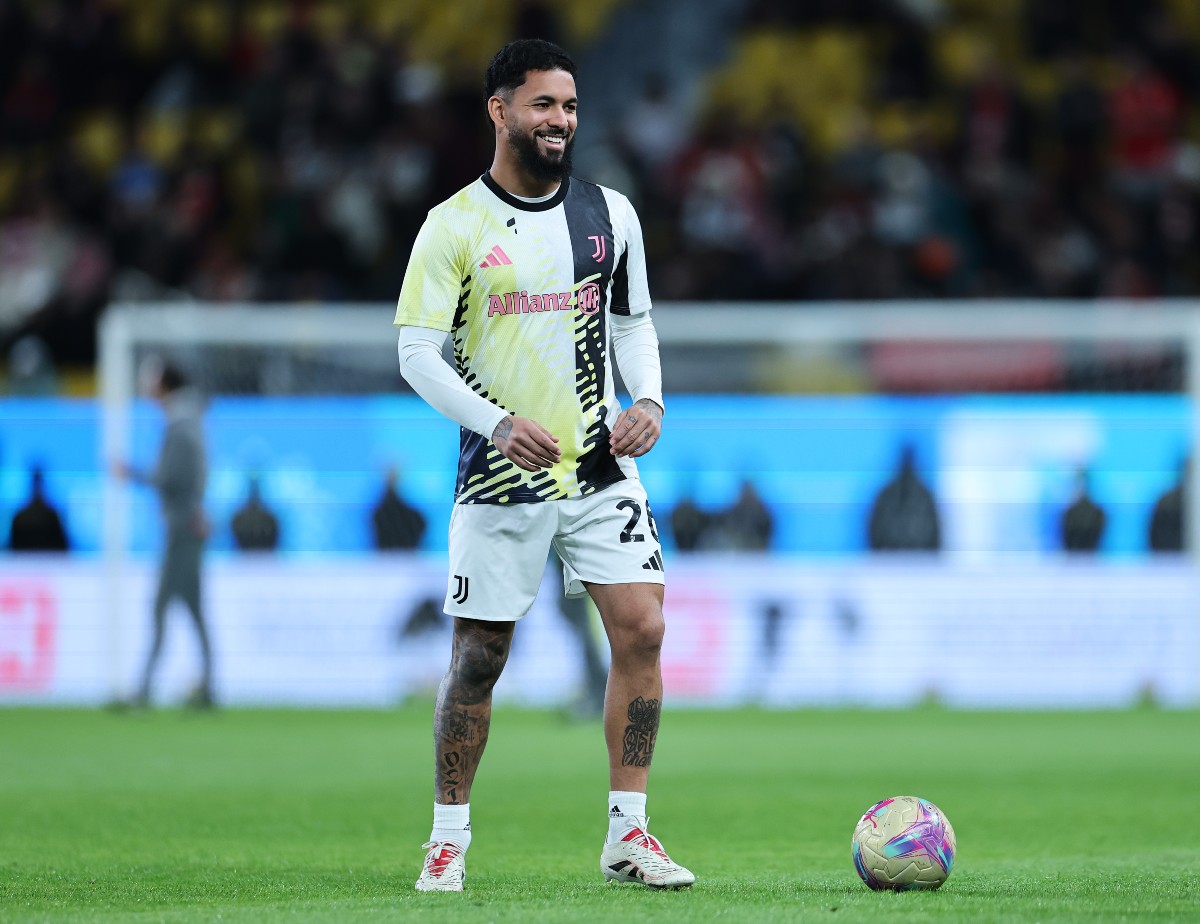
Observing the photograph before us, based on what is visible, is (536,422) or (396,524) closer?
(536,422)

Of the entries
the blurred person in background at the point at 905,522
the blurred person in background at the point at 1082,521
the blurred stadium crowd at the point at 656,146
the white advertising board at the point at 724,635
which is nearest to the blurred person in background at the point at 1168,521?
the white advertising board at the point at 724,635

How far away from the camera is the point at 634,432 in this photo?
5176mm

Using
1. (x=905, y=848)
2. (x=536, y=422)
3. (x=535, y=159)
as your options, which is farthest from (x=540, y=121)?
(x=905, y=848)

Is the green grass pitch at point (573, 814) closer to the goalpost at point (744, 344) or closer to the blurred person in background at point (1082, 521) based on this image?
the blurred person in background at point (1082, 521)

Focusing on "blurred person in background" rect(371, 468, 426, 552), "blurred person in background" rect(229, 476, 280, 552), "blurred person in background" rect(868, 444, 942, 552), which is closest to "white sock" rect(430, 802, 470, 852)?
"blurred person in background" rect(371, 468, 426, 552)

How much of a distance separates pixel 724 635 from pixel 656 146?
570cm

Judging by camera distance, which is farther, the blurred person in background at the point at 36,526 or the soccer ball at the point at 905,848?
the blurred person in background at the point at 36,526

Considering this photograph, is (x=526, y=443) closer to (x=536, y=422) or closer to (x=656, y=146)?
(x=536, y=422)

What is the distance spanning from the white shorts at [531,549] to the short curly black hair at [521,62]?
3.80 ft

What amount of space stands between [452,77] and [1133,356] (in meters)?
7.45

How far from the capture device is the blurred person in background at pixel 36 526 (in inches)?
551

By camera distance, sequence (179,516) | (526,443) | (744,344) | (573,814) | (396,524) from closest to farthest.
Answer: (526,443)
(573,814)
(179,516)
(396,524)
(744,344)

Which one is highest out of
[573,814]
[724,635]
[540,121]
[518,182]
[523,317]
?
[540,121]

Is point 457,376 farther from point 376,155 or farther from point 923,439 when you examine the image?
point 376,155
